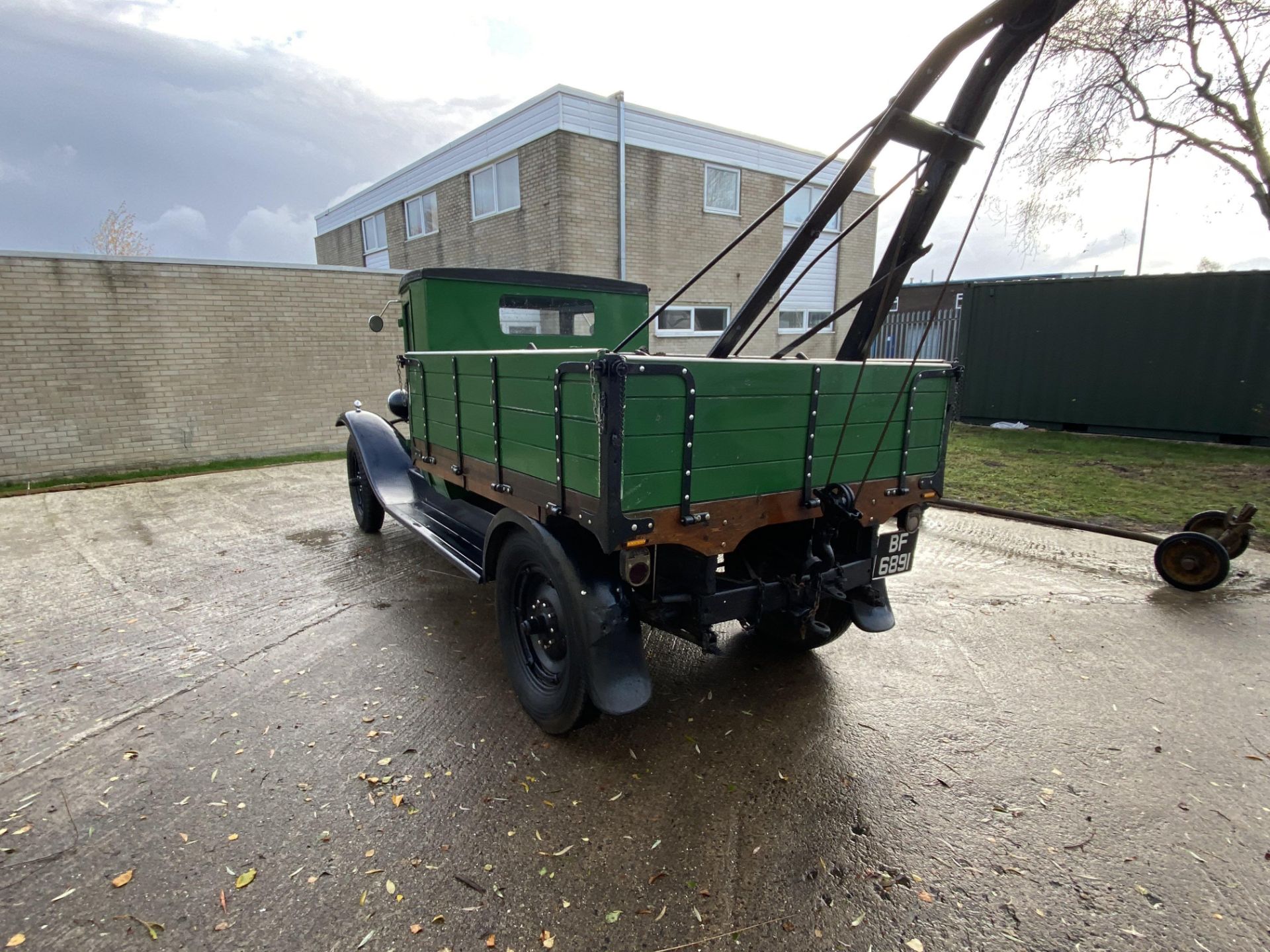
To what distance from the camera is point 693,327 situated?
14.8 m

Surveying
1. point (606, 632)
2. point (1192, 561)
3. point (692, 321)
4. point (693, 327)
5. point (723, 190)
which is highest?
point (723, 190)

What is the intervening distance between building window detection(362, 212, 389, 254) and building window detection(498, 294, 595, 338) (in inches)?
583

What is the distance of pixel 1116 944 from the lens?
1.99 meters

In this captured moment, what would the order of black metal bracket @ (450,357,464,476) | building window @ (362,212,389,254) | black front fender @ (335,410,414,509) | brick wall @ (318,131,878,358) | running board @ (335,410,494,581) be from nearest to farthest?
1. black metal bracket @ (450,357,464,476)
2. running board @ (335,410,494,581)
3. black front fender @ (335,410,414,509)
4. brick wall @ (318,131,878,358)
5. building window @ (362,212,389,254)

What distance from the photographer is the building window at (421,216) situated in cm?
1598

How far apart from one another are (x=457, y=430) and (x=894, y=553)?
104 inches

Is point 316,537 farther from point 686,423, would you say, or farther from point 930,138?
point 930,138

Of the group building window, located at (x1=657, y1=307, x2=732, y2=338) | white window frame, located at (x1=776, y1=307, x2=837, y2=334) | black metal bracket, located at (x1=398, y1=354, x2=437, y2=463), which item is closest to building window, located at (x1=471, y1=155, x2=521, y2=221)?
building window, located at (x1=657, y1=307, x2=732, y2=338)

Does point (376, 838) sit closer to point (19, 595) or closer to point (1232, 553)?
point (19, 595)

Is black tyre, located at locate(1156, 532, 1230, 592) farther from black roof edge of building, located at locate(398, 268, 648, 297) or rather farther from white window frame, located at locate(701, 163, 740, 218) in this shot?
white window frame, located at locate(701, 163, 740, 218)

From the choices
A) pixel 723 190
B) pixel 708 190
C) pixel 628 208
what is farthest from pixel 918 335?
pixel 628 208

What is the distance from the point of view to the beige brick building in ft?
40.7

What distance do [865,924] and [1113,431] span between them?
12298 mm

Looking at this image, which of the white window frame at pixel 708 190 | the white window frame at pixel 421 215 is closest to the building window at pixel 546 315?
the white window frame at pixel 708 190
